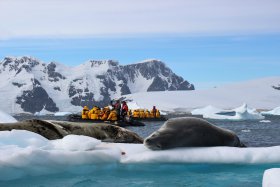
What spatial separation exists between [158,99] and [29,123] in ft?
369

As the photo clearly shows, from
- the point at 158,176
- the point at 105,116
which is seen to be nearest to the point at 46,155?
the point at 158,176

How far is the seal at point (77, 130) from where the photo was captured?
918 cm

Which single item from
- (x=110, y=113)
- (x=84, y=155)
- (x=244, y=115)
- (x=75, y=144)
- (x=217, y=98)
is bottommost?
(x=244, y=115)

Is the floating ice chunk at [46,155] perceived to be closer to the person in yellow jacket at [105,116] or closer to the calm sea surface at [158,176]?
the calm sea surface at [158,176]

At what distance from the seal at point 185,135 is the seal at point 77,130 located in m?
2.52

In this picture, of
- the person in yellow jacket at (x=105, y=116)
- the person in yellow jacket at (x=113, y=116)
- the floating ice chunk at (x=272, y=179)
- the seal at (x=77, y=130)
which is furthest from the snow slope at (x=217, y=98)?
the floating ice chunk at (x=272, y=179)

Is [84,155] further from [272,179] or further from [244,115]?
[244,115]

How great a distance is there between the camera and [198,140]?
7.51 m

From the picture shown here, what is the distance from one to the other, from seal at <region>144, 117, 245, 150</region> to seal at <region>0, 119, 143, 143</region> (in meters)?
2.52

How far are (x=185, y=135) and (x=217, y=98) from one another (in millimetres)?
118820

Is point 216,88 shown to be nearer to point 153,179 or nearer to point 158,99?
point 158,99

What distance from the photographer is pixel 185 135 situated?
7.39 meters

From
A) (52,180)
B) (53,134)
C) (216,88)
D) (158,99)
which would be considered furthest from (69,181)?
(216,88)

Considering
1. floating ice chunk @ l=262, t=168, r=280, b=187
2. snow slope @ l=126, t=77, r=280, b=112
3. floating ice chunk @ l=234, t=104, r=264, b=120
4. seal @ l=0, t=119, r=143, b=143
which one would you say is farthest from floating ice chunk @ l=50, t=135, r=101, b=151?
snow slope @ l=126, t=77, r=280, b=112
